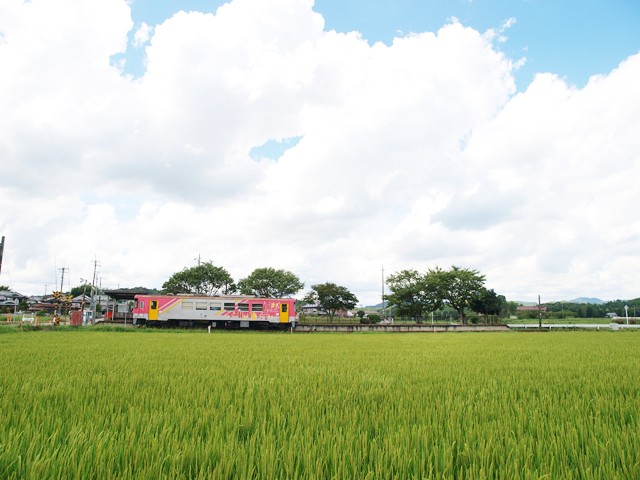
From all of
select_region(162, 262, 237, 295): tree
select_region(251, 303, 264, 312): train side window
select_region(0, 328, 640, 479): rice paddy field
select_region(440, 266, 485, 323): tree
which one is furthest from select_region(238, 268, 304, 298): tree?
select_region(0, 328, 640, 479): rice paddy field

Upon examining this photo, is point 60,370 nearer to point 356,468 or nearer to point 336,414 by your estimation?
point 336,414

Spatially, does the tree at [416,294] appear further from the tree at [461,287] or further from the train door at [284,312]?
the train door at [284,312]

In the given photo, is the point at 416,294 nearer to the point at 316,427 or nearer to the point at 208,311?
the point at 208,311

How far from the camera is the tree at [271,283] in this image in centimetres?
5791

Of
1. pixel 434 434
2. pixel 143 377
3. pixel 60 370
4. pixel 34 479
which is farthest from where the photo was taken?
pixel 60 370

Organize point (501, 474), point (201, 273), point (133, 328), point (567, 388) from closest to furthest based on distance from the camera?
point (501, 474) → point (567, 388) → point (133, 328) → point (201, 273)

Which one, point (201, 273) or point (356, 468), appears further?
point (201, 273)

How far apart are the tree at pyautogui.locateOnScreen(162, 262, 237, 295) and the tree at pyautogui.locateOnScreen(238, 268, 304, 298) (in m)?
4.10

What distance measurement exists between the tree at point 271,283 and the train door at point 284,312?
27021 mm

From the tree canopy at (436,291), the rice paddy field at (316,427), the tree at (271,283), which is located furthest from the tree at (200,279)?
the rice paddy field at (316,427)

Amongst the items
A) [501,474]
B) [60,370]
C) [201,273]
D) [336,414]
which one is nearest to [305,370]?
[336,414]

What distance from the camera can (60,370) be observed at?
6270 mm

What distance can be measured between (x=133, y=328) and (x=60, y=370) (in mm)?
24010

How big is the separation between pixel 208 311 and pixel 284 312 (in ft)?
19.3
